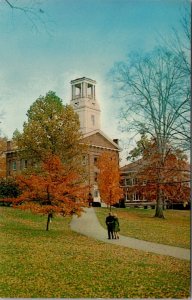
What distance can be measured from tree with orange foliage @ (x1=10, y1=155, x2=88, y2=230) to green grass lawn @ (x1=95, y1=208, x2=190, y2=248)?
20.6 inches

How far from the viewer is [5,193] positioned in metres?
7.90

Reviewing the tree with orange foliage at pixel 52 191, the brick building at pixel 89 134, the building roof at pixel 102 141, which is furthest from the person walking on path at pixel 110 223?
the building roof at pixel 102 141

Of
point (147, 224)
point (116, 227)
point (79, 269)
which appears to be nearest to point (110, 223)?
point (116, 227)

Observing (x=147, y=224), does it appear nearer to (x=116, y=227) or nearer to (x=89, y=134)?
(x=116, y=227)

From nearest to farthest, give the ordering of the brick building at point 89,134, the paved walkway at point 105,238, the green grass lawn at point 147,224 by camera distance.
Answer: the paved walkway at point 105,238 < the green grass lawn at point 147,224 < the brick building at point 89,134

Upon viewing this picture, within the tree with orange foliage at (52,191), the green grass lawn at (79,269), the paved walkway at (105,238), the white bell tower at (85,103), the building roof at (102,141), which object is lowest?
the green grass lawn at (79,269)

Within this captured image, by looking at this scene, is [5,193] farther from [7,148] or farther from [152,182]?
[152,182]

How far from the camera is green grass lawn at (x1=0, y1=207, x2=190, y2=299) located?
595 cm

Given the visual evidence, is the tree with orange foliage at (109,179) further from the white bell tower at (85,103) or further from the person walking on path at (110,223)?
the white bell tower at (85,103)

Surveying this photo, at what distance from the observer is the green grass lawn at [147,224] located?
7.14 m

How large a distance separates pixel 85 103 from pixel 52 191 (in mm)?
1690

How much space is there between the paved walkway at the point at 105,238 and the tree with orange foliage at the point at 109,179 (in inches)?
16.8

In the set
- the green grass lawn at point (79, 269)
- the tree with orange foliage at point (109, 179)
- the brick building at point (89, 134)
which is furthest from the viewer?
the tree with orange foliage at point (109, 179)

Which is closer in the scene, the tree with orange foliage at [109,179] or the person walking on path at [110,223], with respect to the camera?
the person walking on path at [110,223]
